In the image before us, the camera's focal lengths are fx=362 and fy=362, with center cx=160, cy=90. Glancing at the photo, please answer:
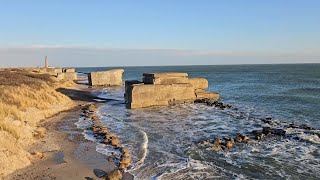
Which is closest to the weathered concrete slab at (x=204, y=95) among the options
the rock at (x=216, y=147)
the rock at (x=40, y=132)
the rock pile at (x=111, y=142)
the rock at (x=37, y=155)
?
the rock pile at (x=111, y=142)

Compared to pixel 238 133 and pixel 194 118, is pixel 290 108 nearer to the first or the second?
pixel 194 118

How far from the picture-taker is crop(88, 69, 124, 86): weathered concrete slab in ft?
190

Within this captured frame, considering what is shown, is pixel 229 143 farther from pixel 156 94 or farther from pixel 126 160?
pixel 156 94

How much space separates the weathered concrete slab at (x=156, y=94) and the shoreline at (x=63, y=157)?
31.5 feet

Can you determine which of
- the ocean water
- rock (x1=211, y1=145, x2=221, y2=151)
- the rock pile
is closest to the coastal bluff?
the ocean water

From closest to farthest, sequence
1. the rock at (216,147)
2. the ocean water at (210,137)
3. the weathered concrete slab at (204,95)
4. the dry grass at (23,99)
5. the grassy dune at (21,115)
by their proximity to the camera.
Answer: the grassy dune at (21,115)
the ocean water at (210,137)
the rock at (216,147)
the dry grass at (23,99)
the weathered concrete slab at (204,95)

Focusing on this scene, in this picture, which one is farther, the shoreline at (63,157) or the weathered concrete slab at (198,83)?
the weathered concrete slab at (198,83)

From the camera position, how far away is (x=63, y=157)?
16016mm

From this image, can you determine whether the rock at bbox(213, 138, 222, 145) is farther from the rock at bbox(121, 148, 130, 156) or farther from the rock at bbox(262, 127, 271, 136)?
the rock at bbox(121, 148, 130, 156)

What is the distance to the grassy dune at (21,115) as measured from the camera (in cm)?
1425

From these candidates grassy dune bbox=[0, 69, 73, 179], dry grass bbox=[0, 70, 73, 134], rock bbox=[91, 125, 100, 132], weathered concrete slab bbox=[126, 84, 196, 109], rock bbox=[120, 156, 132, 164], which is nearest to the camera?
grassy dune bbox=[0, 69, 73, 179]

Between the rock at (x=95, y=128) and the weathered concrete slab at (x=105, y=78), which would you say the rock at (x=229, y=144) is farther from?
the weathered concrete slab at (x=105, y=78)

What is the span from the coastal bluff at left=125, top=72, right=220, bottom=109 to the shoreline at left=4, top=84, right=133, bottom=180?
9.86m

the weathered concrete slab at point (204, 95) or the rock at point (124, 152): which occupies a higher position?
the weathered concrete slab at point (204, 95)
